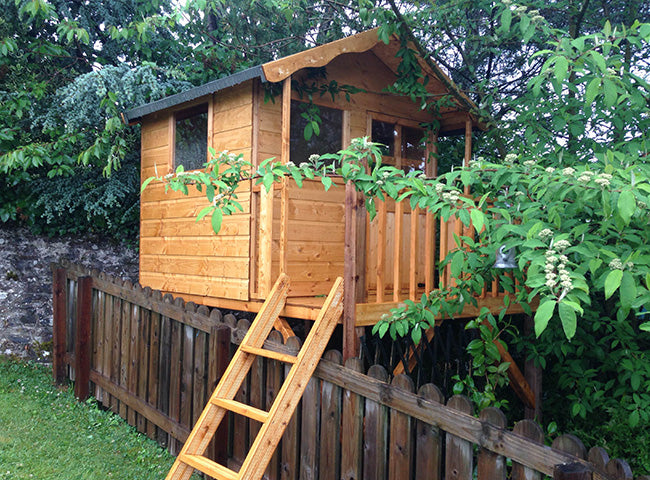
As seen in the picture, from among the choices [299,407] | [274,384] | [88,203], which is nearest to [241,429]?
[274,384]

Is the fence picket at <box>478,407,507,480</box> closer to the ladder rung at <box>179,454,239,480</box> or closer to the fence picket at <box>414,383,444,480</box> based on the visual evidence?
the fence picket at <box>414,383,444,480</box>

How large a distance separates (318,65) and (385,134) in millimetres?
1746

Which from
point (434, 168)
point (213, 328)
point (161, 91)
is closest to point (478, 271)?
point (213, 328)

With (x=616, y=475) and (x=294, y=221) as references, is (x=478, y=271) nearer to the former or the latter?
(x=616, y=475)

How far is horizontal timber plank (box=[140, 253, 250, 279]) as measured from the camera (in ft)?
18.8

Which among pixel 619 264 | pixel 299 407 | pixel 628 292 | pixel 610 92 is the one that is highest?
pixel 610 92

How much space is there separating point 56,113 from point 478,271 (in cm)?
688

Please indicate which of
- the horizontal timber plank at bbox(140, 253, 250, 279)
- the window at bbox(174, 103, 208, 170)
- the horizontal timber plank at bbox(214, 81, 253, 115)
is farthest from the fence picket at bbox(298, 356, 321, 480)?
the window at bbox(174, 103, 208, 170)

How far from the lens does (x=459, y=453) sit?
111 inches

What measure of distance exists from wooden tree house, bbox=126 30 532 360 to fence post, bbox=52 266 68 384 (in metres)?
1.02

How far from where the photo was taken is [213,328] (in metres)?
4.50

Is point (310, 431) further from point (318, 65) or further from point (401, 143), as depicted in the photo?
point (401, 143)

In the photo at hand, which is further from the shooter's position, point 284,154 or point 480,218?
point 284,154

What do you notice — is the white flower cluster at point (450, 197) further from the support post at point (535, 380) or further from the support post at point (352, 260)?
the support post at point (535, 380)
